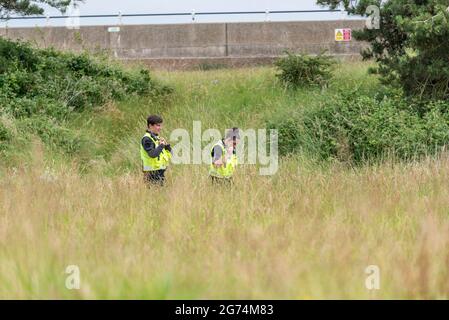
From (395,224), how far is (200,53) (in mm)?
19862

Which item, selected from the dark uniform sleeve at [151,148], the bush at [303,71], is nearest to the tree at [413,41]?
the bush at [303,71]

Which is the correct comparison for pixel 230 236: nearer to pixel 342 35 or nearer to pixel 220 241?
pixel 220 241

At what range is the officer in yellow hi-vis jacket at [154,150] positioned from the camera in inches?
408

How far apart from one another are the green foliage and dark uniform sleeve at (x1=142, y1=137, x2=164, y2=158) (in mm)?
6867

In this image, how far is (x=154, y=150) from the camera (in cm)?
1030

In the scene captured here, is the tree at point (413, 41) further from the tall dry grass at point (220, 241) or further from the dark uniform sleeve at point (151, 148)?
the tall dry grass at point (220, 241)

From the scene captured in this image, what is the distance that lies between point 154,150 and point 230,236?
5370 millimetres

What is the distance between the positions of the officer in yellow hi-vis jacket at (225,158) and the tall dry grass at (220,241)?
264 centimetres

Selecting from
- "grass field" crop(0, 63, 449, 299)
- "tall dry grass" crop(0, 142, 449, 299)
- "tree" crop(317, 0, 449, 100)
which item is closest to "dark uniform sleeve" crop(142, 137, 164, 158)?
"grass field" crop(0, 63, 449, 299)

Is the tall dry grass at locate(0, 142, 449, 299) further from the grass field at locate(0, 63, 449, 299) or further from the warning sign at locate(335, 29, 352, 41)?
the warning sign at locate(335, 29, 352, 41)

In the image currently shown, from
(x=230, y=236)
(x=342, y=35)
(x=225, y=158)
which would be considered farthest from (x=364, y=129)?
(x=230, y=236)

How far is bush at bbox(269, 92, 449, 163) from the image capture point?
14422mm

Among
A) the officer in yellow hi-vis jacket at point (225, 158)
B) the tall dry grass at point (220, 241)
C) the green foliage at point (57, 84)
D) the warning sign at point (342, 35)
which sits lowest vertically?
the tall dry grass at point (220, 241)
